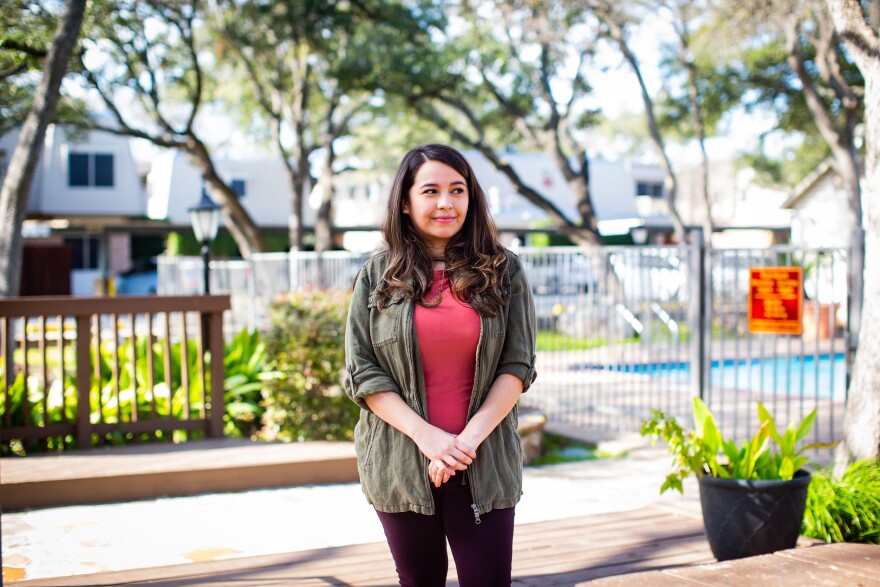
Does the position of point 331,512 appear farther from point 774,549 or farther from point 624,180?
point 624,180

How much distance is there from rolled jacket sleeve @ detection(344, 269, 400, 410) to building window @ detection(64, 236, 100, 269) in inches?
1367

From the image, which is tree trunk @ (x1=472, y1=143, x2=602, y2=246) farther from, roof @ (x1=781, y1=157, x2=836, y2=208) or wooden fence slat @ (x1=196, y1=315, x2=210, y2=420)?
wooden fence slat @ (x1=196, y1=315, x2=210, y2=420)

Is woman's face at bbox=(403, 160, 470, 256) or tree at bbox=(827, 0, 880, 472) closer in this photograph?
woman's face at bbox=(403, 160, 470, 256)

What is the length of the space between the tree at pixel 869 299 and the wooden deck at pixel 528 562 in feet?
3.22

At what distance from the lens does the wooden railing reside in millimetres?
6738

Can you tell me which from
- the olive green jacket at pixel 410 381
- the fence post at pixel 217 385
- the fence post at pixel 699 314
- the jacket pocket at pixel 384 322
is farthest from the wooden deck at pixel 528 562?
the fence post at pixel 217 385

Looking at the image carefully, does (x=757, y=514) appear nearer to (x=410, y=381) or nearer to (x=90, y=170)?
(x=410, y=381)

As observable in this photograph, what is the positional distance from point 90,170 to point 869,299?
3069 centimetres

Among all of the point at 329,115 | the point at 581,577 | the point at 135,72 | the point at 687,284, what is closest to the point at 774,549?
the point at 581,577

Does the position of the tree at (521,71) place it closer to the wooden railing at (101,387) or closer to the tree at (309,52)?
the tree at (309,52)

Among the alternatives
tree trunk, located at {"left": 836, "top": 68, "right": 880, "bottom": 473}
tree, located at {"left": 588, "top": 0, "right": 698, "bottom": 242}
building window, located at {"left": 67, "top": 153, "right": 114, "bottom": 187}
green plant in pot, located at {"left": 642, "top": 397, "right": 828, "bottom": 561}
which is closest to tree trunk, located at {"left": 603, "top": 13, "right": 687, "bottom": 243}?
tree, located at {"left": 588, "top": 0, "right": 698, "bottom": 242}

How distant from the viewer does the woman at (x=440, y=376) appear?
7.98 ft

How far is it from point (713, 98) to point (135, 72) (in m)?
14.1

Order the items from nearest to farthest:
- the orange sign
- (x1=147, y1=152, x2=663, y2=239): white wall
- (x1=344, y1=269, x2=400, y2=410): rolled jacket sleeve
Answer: (x1=344, y1=269, x2=400, y2=410): rolled jacket sleeve → the orange sign → (x1=147, y1=152, x2=663, y2=239): white wall
